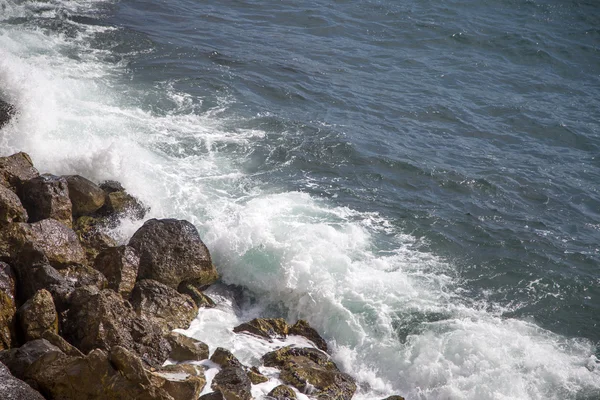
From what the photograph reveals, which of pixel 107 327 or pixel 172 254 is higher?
pixel 107 327

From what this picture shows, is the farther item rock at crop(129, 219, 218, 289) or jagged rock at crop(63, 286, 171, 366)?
rock at crop(129, 219, 218, 289)

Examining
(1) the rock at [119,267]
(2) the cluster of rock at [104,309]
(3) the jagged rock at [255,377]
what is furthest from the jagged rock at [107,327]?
(3) the jagged rock at [255,377]

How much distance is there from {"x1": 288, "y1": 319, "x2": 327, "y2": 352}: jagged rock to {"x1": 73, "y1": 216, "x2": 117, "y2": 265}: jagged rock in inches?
147

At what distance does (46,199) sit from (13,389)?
5.39 m

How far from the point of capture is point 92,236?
42.9 ft

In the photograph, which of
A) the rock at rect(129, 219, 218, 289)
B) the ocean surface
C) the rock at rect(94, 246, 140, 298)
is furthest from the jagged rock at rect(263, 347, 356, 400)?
the rock at rect(94, 246, 140, 298)

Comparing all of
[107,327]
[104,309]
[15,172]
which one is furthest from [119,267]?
[15,172]

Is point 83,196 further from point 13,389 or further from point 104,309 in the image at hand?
point 13,389

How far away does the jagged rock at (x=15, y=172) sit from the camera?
505 inches

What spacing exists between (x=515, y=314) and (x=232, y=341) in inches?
225

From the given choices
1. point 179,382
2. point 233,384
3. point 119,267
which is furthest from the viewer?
point 119,267

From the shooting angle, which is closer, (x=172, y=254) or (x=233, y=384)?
(x=233, y=384)

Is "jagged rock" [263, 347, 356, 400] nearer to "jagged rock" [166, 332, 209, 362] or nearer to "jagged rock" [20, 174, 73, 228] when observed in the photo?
"jagged rock" [166, 332, 209, 362]

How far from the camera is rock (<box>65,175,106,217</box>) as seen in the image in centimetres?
1335
